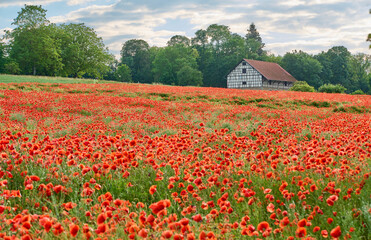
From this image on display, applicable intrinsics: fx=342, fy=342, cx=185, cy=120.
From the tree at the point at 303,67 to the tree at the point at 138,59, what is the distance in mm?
36419

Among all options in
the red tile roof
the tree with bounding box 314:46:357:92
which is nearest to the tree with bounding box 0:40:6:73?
the red tile roof

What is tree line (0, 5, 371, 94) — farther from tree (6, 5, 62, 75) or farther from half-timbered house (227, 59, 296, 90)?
half-timbered house (227, 59, 296, 90)

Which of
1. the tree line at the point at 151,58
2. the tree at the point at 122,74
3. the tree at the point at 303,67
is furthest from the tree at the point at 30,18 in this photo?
the tree at the point at 303,67

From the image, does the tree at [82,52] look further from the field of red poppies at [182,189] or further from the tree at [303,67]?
the field of red poppies at [182,189]

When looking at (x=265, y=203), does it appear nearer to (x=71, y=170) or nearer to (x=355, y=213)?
(x=355, y=213)

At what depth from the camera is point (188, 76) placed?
243 feet

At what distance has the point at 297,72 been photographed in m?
78.4

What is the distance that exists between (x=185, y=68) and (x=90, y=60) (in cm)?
2017

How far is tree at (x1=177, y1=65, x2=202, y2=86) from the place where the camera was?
74.2 meters

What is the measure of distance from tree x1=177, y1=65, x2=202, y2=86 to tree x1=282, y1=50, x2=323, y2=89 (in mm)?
21864

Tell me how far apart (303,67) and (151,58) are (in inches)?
1651

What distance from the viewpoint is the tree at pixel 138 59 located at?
95.4m

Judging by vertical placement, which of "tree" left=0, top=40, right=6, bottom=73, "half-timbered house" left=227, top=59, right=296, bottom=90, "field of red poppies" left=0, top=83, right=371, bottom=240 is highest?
"tree" left=0, top=40, right=6, bottom=73

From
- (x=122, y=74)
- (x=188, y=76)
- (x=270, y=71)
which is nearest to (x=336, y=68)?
(x=270, y=71)
